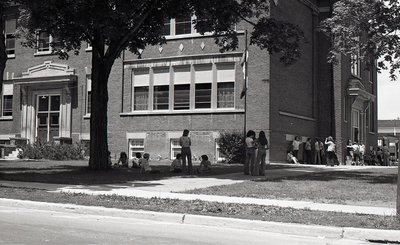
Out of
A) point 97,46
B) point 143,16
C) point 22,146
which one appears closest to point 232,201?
point 143,16

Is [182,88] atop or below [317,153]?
atop

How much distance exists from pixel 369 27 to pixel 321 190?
678cm

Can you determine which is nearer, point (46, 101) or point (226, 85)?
point (226, 85)

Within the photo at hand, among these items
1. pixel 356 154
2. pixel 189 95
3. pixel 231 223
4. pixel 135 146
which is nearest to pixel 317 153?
pixel 356 154

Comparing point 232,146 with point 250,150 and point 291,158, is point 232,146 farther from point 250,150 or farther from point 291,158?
point 250,150

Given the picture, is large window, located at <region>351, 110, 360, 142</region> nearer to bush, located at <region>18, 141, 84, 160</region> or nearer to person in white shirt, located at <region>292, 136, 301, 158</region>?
person in white shirt, located at <region>292, 136, 301, 158</region>

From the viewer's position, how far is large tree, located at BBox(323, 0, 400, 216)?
1761 cm

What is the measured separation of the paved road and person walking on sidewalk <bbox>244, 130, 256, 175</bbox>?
349 inches

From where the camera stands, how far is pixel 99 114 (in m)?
21.1

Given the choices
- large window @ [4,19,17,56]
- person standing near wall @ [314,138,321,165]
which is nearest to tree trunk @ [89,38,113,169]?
person standing near wall @ [314,138,321,165]

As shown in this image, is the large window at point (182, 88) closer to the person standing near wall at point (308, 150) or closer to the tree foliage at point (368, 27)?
the person standing near wall at point (308, 150)

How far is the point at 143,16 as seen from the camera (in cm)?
1989

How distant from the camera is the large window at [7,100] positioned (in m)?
36.3

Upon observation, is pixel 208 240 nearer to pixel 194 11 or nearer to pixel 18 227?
pixel 18 227
